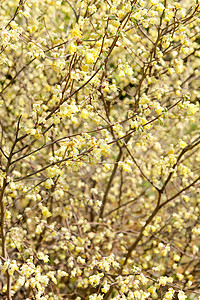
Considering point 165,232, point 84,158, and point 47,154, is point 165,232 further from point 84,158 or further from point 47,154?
point 84,158

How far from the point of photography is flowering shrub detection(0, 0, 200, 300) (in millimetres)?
2217

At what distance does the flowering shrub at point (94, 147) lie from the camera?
2217 mm

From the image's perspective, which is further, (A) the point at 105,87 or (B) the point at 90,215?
(B) the point at 90,215

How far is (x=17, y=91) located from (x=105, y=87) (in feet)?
7.33

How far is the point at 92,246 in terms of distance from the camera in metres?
3.73

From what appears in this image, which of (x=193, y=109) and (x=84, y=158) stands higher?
(x=193, y=109)

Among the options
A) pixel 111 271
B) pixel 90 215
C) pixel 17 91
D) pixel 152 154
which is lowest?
pixel 111 271

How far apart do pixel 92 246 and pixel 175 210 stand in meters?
1.34

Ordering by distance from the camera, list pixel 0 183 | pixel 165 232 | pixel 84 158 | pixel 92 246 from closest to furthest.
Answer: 1. pixel 84 158
2. pixel 0 183
3. pixel 92 246
4. pixel 165 232

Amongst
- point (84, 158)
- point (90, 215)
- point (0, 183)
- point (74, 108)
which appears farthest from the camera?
point (90, 215)

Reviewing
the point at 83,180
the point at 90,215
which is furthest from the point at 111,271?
the point at 83,180

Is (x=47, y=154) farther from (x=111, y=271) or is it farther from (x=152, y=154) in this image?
(x=111, y=271)

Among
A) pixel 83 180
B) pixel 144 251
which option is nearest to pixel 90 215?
pixel 83 180

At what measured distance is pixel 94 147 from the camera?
2113 millimetres
